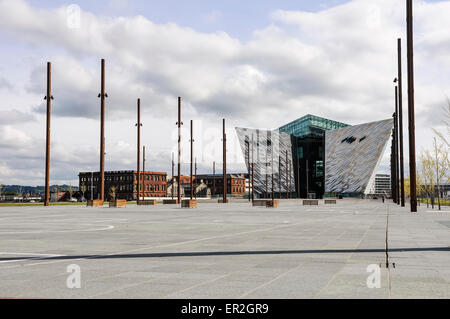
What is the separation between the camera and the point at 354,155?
12244 cm

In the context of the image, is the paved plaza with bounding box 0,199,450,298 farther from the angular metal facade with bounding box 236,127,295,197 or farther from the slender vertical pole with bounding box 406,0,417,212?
the angular metal facade with bounding box 236,127,295,197

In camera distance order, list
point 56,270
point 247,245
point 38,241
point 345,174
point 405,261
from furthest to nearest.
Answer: point 345,174 → point 38,241 → point 247,245 → point 405,261 → point 56,270

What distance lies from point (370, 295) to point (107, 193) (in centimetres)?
13932

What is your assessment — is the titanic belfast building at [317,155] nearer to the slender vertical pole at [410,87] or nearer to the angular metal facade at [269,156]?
the angular metal facade at [269,156]

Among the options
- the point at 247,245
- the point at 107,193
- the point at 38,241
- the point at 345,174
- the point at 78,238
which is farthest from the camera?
the point at 107,193

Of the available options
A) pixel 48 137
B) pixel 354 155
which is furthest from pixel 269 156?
pixel 48 137

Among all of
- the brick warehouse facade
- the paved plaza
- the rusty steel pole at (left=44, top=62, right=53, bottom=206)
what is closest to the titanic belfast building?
the brick warehouse facade

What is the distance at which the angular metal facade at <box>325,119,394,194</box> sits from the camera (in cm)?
11675

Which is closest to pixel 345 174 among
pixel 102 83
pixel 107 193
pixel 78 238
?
pixel 107 193

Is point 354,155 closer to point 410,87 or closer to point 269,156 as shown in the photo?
point 269,156

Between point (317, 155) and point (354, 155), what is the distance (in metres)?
14.0

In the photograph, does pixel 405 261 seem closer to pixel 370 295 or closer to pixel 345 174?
pixel 370 295

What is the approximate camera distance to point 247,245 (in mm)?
10359

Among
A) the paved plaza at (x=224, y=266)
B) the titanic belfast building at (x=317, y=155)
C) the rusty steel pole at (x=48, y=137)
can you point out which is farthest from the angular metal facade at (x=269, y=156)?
the paved plaza at (x=224, y=266)
